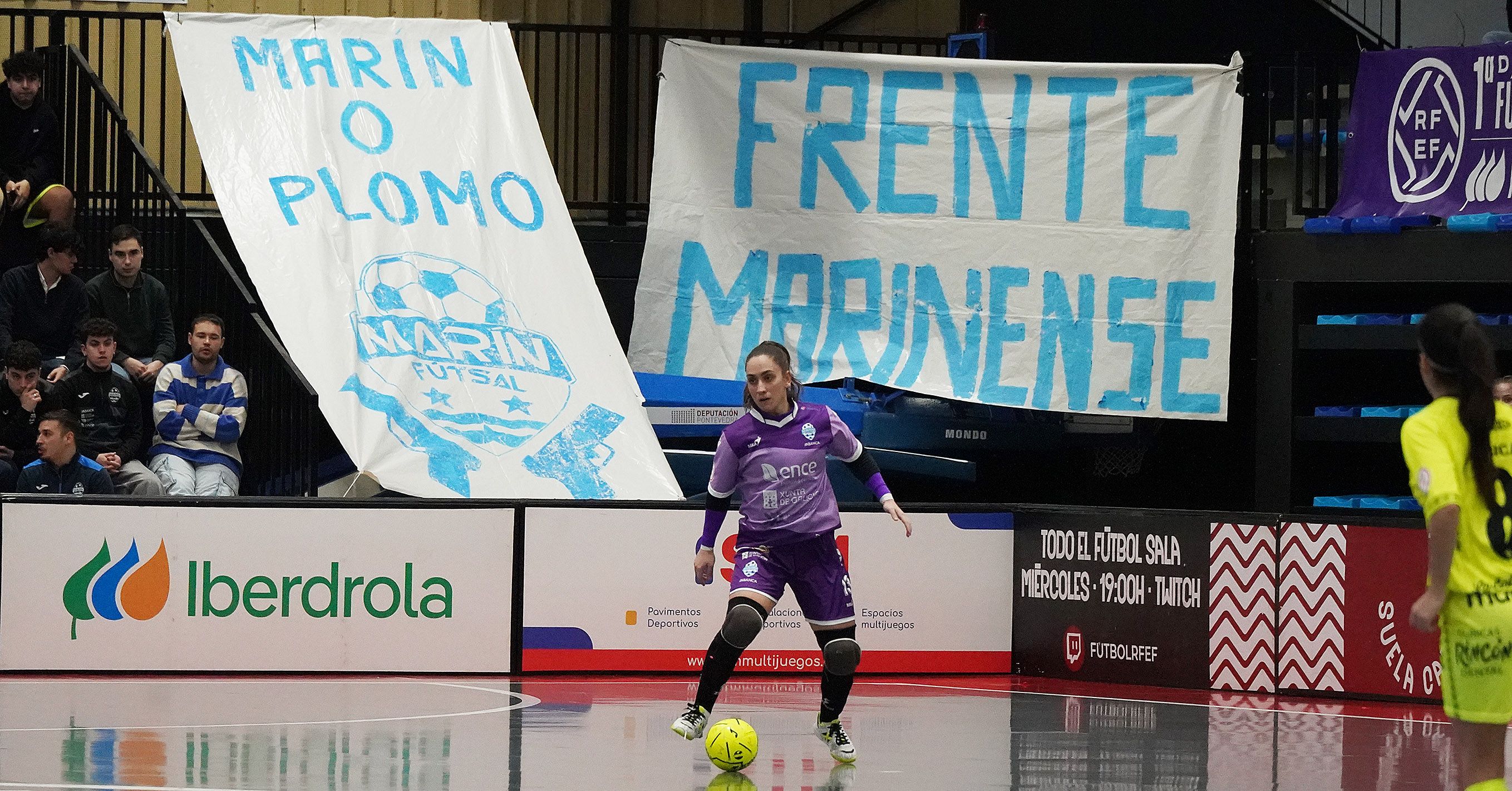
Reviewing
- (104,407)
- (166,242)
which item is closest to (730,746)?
(104,407)

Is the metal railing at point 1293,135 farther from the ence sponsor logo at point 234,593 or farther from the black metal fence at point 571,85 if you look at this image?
the ence sponsor logo at point 234,593

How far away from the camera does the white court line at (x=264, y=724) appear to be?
30.6 feet

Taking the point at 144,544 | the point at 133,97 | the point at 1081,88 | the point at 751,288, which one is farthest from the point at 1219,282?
the point at 133,97

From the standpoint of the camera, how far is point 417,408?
1329 cm

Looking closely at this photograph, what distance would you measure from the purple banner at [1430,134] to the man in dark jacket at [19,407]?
30.4 ft

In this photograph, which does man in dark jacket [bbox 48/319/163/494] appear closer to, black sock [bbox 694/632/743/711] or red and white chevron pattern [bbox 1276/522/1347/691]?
black sock [bbox 694/632/743/711]

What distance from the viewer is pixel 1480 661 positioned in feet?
18.6

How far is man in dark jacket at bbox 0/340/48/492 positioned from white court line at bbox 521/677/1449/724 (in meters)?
3.64

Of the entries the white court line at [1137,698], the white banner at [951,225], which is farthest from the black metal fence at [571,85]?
the white court line at [1137,698]

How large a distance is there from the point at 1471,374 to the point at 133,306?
Result: 9.97 metres

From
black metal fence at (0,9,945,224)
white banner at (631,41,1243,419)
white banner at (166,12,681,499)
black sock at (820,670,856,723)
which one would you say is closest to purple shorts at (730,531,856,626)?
black sock at (820,670,856,723)

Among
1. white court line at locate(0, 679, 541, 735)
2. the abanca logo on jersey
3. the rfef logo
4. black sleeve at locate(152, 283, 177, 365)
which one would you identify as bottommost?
white court line at locate(0, 679, 541, 735)

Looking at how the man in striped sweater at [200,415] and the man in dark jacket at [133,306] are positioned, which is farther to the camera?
the man in dark jacket at [133,306]

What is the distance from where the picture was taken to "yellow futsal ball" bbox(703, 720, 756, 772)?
828cm
